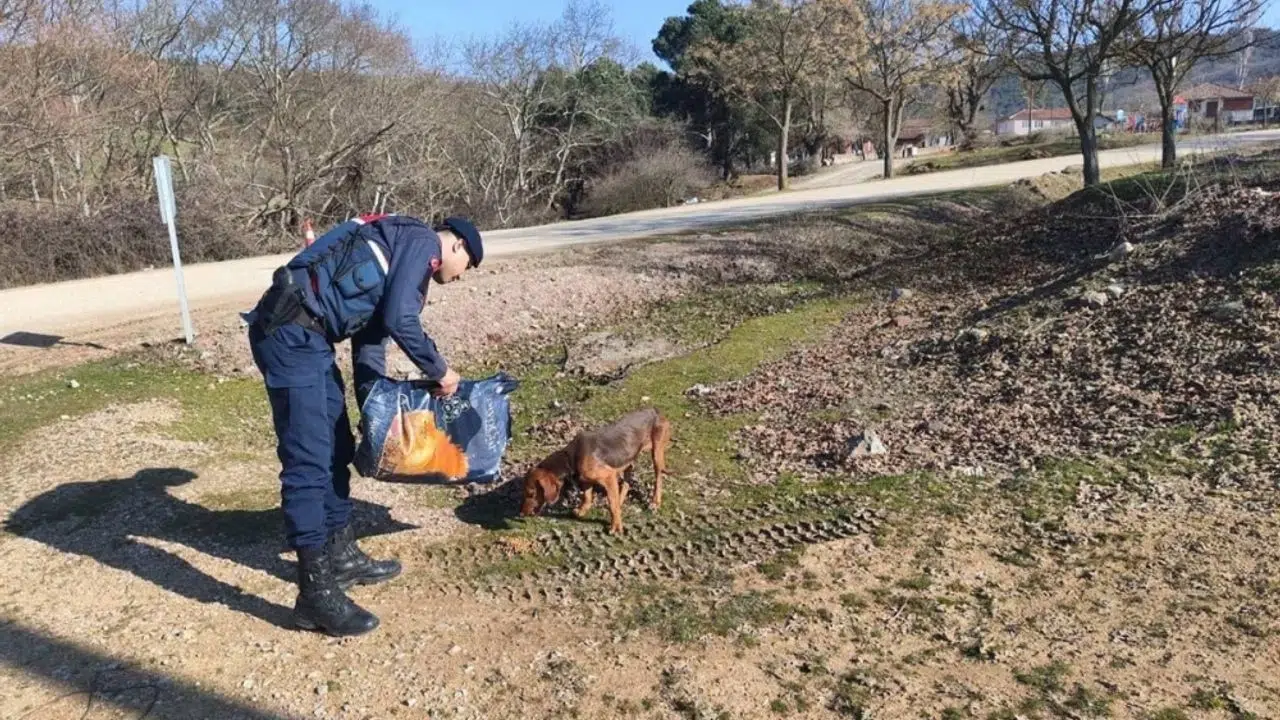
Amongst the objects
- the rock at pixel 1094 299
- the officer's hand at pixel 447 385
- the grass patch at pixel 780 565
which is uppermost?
the officer's hand at pixel 447 385

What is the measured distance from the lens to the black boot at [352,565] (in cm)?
375

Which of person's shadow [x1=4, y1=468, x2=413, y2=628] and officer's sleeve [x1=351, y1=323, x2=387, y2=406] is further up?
officer's sleeve [x1=351, y1=323, x2=387, y2=406]

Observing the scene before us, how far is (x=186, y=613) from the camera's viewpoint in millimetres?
3635

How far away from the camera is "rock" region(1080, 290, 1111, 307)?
6.19 meters

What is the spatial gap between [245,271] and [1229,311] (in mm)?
13501

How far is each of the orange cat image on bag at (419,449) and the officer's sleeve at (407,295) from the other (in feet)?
1.08

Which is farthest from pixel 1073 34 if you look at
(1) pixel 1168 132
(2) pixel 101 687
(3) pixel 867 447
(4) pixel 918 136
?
(4) pixel 918 136

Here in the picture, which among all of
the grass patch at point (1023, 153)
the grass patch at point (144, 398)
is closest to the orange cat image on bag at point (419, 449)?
the grass patch at point (144, 398)

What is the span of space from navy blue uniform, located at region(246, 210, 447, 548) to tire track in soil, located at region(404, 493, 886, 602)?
2.45 feet

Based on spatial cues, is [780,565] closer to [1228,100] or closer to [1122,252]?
[1122,252]

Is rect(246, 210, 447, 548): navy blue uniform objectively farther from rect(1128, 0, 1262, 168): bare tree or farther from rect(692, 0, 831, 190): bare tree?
rect(692, 0, 831, 190): bare tree

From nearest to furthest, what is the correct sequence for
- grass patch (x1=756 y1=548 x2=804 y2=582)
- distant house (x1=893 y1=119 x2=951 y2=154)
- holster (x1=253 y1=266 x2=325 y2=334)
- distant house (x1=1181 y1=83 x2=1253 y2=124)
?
1. holster (x1=253 y1=266 x2=325 y2=334)
2. grass patch (x1=756 y1=548 x2=804 y2=582)
3. distant house (x1=1181 y1=83 x2=1253 y2=124)
4. distant house (x1=893 y1=119 x2=951 y2=154)

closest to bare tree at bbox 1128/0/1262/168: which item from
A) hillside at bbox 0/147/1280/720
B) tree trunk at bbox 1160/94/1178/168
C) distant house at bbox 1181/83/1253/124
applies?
tree trunk at bbox 1160/94/1178/168

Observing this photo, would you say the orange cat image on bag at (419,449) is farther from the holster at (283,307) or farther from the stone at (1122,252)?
the stone at (1122,252)
